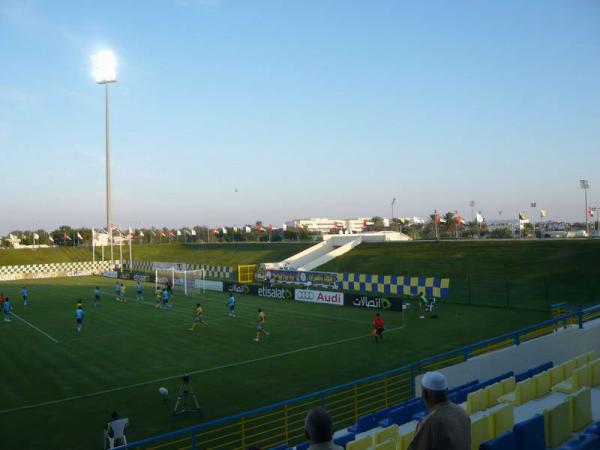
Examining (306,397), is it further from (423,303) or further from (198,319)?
(423,303)

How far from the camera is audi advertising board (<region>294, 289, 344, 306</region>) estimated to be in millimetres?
36750

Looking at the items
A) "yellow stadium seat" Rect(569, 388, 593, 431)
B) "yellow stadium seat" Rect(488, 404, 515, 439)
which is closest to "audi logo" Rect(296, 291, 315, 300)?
"yellow stadium seat" Rect(569, 388, 593, 431)

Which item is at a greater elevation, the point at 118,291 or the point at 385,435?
the point at 385,435

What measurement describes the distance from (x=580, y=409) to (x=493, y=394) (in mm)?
1900

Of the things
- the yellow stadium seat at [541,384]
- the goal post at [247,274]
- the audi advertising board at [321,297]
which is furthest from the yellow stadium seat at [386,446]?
the goal post at [247,274]

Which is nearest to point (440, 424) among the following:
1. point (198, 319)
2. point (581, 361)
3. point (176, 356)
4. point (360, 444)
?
point (360, 444)

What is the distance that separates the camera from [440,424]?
4.13 meters

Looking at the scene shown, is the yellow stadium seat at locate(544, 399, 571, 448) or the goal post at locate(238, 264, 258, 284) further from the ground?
the yellow stadium seat at locate(544, 399, 571, 448)

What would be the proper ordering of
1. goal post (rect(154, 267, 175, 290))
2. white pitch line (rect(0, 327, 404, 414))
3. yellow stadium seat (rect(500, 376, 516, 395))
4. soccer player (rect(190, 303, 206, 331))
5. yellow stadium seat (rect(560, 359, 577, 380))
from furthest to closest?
goal post (rect(154, 267, 175, 290))
soccer player (rect(190, 303, 206, 331))
white pitch line (rect(0, 327, 404, 414))
yellow stadium seat (rect(560, 359, 577, 380))
yellow stadium seat (rect(500, 376, 516, 395))

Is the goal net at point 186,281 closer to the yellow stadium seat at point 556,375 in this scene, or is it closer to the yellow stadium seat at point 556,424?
the yellow stadium seat at point 556,375

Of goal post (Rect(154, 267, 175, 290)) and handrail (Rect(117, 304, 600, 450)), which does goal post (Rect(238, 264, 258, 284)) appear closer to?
goal post (Rect(154, 267, 175, 290))

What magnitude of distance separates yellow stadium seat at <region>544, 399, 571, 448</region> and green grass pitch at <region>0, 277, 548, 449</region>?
31.0 ft

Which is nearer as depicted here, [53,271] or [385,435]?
[385,435]

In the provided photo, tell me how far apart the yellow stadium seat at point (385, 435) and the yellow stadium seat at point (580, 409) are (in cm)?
310
